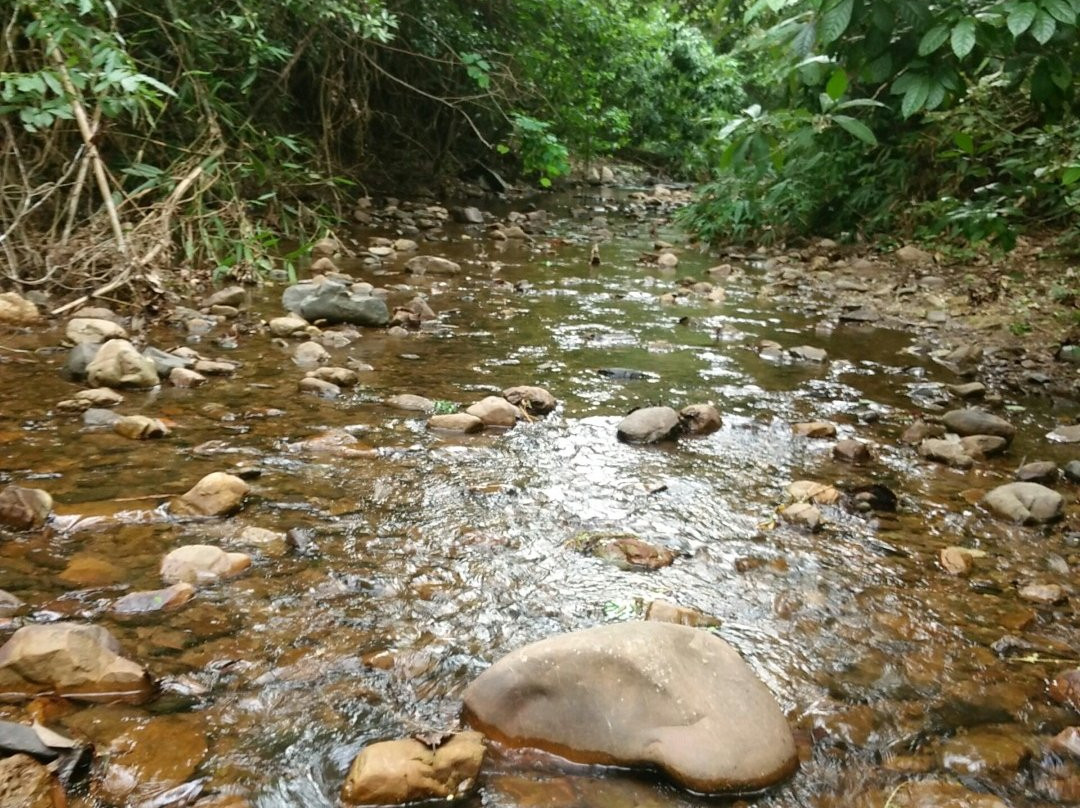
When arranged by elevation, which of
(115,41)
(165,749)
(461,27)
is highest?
(461,27)

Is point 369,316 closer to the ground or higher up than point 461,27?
closer to the ground

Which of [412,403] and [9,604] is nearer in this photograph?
[9,604]

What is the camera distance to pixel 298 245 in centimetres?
638

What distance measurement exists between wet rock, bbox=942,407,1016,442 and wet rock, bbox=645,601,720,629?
1750 millimetres

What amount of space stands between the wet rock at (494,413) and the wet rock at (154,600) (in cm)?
134

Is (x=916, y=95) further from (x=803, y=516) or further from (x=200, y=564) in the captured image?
(x=200, y=564)

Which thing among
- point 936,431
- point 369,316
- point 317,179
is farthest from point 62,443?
point 317,179

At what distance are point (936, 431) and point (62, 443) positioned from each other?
2948 millimetres

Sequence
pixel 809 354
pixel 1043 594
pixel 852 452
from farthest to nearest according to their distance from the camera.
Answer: pixel 809 354, pixel 852 452, pixel 1043 594

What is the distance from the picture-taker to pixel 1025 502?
2.30 meters

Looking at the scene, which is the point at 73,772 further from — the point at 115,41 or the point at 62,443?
the point at 115,41

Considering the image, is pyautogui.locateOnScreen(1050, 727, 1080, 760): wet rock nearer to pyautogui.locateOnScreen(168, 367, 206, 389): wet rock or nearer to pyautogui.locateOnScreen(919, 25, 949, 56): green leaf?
pyautogui.locateOnScreen(919, 25, 949, 56): green leaf

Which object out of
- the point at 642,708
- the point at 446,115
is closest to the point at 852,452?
the point at 642,708

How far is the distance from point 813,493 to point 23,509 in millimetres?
2042
